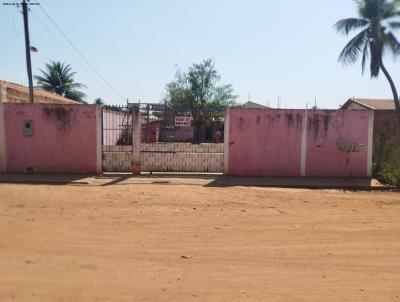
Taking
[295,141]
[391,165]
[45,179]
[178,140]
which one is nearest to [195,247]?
[45,179]

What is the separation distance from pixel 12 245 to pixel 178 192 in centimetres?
463

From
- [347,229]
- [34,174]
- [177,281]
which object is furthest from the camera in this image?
[34,174]

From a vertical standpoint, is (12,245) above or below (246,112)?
below

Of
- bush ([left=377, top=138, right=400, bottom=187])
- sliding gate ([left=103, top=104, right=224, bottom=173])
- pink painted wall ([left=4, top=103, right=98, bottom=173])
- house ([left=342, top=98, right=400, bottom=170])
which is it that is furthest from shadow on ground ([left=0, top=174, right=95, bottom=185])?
house ([left=342, top=98, right=400, bottom=170])

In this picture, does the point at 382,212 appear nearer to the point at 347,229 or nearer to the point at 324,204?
the point at 324,204

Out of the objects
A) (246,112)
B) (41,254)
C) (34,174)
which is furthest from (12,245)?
(246,112)

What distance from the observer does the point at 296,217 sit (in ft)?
24.1

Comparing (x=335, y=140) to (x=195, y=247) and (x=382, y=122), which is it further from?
(x=382, y=122)

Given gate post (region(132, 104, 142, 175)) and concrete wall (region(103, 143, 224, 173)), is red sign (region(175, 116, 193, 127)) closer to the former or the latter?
concrete wall (region(103, 143, 224, 173))

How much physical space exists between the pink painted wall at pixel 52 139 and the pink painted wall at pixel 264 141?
4260 millimetres

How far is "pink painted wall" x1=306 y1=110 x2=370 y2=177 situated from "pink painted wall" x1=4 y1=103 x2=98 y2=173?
658cm

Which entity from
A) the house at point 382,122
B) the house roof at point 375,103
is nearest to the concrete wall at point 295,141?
the house at point 382,122

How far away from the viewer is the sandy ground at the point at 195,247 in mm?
4074

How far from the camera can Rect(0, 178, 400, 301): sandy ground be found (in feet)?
13.4
